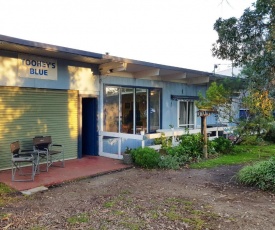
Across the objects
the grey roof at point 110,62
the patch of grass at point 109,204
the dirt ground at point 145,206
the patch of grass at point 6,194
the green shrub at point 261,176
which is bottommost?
the dirt ground at point 145,206

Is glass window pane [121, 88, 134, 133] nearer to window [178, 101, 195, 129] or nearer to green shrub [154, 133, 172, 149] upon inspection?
green shrub [154, 133, 172, 149]

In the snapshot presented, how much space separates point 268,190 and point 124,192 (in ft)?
9.97

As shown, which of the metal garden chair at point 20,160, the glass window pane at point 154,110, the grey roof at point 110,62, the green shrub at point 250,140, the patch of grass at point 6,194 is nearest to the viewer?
the patch of grass at point 6,194

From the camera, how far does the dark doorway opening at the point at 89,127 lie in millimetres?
10125

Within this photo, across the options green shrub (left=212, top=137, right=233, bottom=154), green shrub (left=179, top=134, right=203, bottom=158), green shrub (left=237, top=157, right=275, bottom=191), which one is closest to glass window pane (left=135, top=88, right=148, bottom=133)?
green shrub (left=179, top=134, right=203, bottom=158)

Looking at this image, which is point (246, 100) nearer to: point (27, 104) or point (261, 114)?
point (261, 114)

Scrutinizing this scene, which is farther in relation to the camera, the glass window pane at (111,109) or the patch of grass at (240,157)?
the glass window pane at (111,109)

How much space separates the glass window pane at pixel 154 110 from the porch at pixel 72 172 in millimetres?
3472

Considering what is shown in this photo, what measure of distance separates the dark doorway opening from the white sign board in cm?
183

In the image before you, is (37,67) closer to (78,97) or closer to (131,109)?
(78,97)

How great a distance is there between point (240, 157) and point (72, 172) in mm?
6006

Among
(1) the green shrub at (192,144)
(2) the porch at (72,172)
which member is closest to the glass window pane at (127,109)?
(2) the porch at (72,172)

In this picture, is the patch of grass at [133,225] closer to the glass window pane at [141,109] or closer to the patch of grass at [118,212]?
the patch of grass at [118,212]

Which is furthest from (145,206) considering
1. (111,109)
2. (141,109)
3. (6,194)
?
(141,109)
